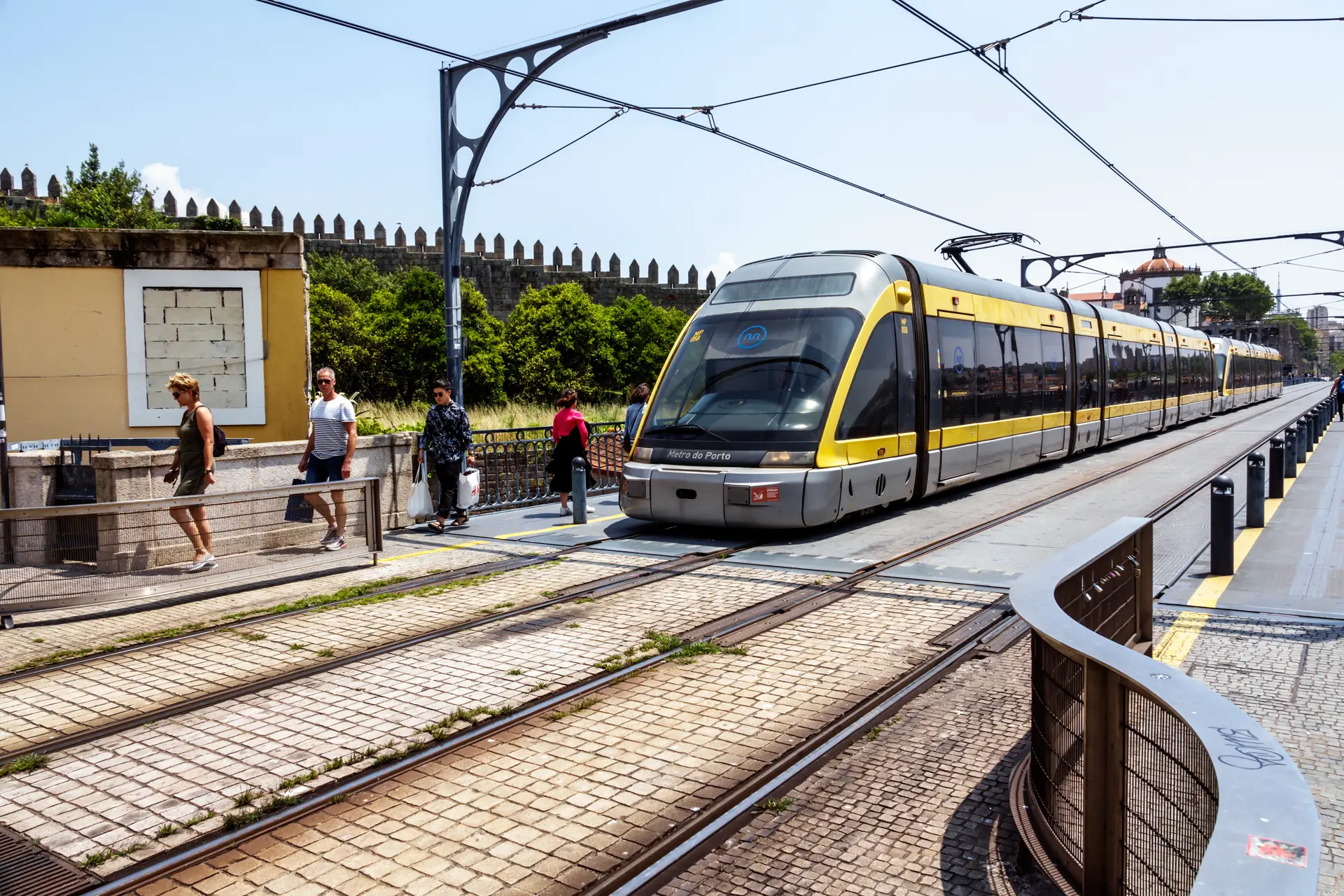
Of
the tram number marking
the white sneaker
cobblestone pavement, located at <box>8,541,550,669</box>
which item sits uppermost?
the tram number marking

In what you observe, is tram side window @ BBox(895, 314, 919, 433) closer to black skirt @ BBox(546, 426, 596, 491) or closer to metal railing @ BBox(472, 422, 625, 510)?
metal railing @ BBox(472, 422, 625, 510)

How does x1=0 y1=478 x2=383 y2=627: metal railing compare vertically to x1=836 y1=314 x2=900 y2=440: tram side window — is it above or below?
below

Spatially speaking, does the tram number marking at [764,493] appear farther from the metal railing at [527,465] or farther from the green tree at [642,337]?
the green tree at [642,337]

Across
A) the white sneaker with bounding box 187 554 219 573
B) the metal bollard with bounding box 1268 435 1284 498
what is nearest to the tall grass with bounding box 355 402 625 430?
the white sneaker with bounding box 187 554 219 573

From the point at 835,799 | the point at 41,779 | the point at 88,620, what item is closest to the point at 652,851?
the point at 835,799

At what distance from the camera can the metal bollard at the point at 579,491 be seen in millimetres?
12336

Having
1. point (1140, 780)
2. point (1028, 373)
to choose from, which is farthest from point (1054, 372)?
point (1140, 780)

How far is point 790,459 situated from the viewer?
1030 cm

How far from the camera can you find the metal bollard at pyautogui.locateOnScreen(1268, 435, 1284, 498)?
1341 centimetres

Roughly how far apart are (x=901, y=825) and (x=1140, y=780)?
133 cm

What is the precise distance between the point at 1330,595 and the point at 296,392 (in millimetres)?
11709

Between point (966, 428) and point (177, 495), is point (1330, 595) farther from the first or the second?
point (177, 495)

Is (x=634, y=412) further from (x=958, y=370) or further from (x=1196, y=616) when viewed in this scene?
(x=1196, y=616)

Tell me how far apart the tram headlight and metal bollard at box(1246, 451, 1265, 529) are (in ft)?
16.1
